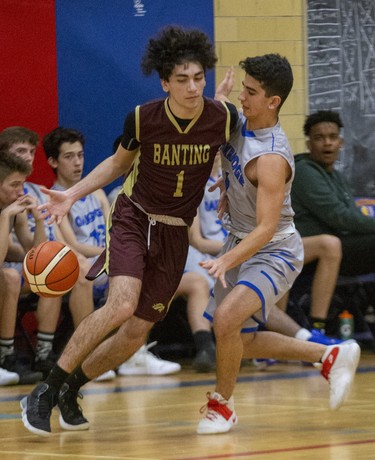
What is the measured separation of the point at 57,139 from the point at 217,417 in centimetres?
348

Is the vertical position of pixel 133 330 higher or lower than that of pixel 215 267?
lower

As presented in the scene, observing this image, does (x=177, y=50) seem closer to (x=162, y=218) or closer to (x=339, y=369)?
(x=162, y=218)

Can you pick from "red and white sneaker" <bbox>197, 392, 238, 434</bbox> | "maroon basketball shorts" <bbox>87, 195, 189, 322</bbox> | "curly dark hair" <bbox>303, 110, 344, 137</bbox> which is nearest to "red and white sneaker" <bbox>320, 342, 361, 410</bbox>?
"red and white sneaker" <bbox>197, 392, 238, 434</bbox>

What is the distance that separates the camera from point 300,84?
996 centimetres

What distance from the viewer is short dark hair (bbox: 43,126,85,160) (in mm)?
8500

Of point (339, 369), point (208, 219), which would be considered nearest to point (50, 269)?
point (339, 369)

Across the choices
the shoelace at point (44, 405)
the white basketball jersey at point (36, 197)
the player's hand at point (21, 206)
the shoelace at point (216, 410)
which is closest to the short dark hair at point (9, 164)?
the player's hand at point (21, 206)

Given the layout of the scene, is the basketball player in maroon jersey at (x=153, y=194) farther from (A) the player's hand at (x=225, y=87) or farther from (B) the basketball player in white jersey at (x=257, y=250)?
(A) the player's hand at (x=225, y=87)

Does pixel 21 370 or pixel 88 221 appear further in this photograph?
pixel 88 221

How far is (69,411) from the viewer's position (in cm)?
568

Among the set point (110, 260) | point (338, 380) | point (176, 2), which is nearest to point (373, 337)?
point (176, 2)

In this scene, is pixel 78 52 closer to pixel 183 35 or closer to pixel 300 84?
pixel 300 84

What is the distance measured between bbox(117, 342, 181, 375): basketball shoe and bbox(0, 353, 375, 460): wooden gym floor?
0.19 metres

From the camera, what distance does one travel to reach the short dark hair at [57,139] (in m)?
8.50
